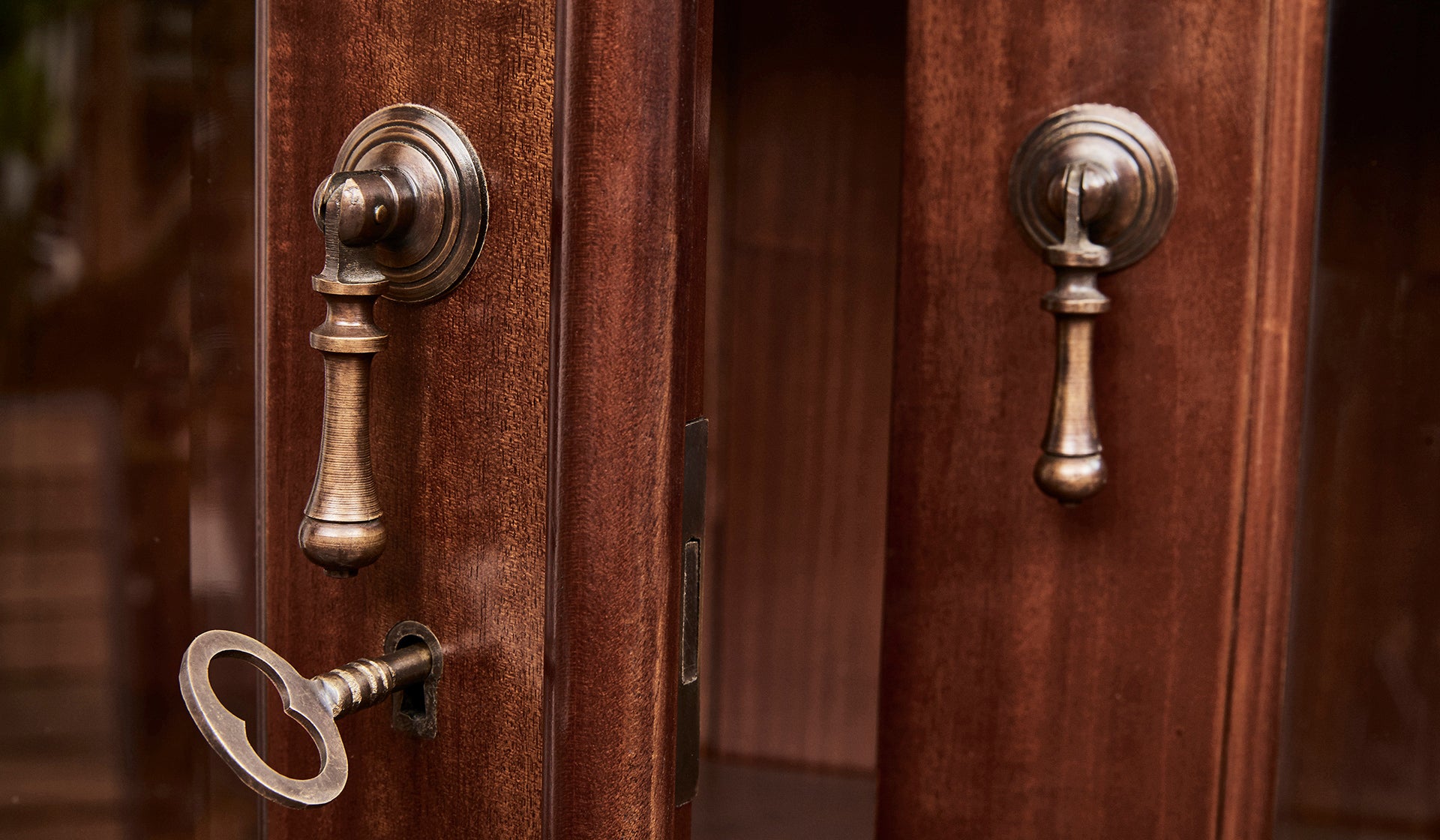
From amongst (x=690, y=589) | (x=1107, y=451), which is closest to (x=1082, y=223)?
(x=1107, y=451)

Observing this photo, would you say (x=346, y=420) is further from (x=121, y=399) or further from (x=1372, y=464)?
(x=1372, y=464)

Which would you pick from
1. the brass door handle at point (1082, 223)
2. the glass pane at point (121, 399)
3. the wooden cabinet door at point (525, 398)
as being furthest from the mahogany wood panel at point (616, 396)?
the glass pane at point (121, 399)

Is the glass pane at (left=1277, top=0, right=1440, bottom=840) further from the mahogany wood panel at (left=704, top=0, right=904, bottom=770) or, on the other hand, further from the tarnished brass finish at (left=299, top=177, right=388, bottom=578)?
the tarnished brass finish at (left=299, top=177, right=388, bottom=578)

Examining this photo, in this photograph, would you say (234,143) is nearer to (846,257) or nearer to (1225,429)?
(846,257)

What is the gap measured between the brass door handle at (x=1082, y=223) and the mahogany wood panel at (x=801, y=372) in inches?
12.9

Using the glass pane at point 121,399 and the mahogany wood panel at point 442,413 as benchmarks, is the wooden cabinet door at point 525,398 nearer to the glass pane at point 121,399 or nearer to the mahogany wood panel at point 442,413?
the mahogany wood panel at point 442,413

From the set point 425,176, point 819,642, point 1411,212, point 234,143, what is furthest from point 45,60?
point 1411,212

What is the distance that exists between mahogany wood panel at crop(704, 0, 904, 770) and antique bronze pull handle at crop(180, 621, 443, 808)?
1.83 ft

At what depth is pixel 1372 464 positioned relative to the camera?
2.48ft

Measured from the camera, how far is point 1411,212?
74cm

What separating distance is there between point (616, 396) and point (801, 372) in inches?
21.9

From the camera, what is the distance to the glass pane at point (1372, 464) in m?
0.73

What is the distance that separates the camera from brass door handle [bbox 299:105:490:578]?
1.28 feet

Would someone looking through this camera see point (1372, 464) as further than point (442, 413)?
Yes
